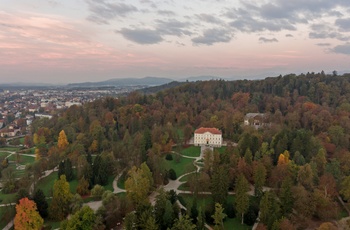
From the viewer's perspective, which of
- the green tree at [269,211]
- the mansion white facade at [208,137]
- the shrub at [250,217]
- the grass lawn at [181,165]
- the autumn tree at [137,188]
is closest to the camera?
the green tree at [269,211]

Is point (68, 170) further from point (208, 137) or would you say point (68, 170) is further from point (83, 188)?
point (208, 137)

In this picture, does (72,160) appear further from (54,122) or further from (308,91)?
(308,91)

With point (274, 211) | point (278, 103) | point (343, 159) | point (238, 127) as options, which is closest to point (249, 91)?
point (278, 103)

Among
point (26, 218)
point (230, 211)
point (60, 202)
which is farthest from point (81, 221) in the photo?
point (230, 211)

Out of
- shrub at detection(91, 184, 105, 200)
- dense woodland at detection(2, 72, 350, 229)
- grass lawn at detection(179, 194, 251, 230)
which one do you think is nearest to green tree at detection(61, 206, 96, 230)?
dense woodland at detection(2, 72, 350, 229)

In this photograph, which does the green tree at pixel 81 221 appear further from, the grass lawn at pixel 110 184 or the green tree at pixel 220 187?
the green tree at pixel 220 187

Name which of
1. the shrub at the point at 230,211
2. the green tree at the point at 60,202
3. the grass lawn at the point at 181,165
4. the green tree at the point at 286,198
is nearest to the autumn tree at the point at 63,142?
the grass lawn at the point at 181,165
